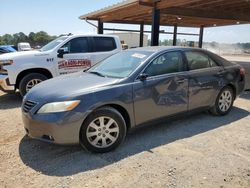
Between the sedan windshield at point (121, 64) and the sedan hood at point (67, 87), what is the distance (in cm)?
24

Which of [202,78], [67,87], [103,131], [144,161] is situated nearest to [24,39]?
[202,78]

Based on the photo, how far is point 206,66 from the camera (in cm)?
498

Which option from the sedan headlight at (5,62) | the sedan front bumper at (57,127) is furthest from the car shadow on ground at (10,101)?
the sedan front bumper at (57,127)

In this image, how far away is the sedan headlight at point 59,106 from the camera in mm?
3271

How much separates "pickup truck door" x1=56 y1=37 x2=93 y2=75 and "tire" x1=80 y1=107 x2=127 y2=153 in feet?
13.2

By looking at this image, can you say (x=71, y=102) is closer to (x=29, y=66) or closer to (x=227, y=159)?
(x=227, y=159)

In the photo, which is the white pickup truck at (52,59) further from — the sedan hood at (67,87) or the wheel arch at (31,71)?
the sedan hood at (67,87)

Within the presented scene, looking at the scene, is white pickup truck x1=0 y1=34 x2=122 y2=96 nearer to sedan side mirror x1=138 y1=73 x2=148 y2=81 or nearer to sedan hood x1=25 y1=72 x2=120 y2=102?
sedan hood x1=25 y1=72 x2=120 y2=102

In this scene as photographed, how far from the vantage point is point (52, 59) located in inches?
274

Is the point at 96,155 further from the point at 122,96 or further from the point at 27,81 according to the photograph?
the point at 27,81

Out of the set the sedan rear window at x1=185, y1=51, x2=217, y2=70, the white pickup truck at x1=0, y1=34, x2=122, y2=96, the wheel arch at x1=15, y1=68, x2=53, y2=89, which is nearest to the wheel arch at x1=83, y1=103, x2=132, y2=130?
the sedan rear window at x1=185, y1=51, x2=217, y2=70

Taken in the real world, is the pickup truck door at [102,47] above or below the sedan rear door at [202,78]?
above

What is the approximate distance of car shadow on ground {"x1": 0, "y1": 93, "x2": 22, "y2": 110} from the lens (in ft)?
20.5

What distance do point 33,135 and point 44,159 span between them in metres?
0.37
